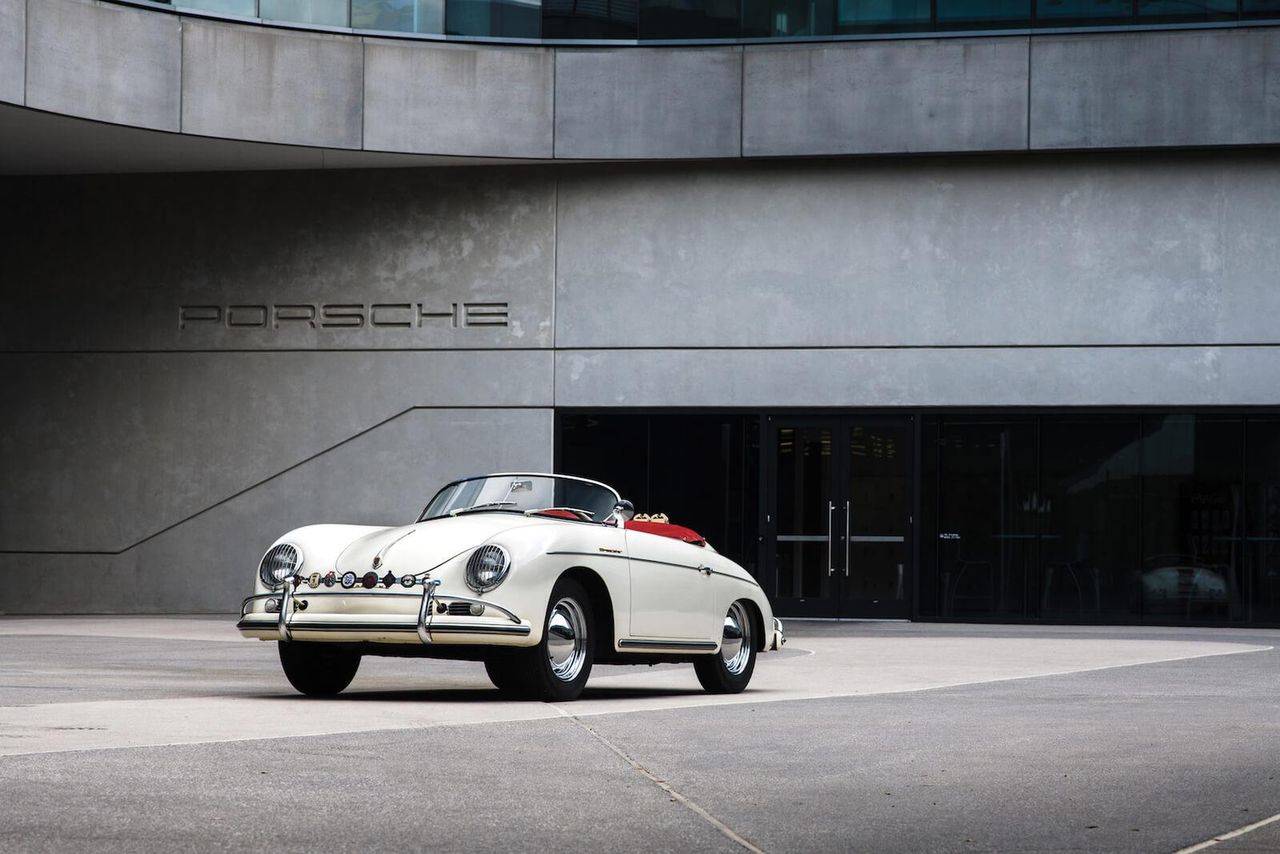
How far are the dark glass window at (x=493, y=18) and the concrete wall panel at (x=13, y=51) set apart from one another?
5.70 m

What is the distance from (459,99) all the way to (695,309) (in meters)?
4.16

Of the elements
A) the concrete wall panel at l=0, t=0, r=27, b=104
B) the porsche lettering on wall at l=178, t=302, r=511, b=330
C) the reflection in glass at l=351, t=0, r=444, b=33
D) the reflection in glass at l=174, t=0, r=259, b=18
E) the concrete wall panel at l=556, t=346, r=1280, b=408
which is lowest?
the concrete wall panel at l=556, t=346, r=1280, b=408

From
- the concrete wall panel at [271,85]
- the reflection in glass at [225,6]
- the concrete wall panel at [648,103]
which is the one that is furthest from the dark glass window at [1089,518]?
the reflection in glass at [225,6]

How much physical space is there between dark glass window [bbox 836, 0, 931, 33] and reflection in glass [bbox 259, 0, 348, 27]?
6534 millimetres

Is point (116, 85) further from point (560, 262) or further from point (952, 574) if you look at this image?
point (952, 574)

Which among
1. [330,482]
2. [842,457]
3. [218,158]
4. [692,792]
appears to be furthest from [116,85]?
[692,792]

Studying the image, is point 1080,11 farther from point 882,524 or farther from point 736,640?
point 736,640

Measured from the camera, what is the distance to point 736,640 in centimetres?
1220

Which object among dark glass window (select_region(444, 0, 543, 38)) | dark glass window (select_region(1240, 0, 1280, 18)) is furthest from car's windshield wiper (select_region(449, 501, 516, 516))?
dark glass window (select_region(1240, 0, 1280, 18))

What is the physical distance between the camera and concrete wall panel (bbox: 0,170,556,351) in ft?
84.1

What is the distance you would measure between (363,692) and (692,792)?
5.09 metres

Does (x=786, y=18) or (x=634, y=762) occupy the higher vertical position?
(x=786, y=18)

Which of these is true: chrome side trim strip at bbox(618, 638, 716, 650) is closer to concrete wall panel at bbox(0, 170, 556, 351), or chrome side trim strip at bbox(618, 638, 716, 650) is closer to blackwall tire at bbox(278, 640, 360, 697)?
blackwall tire at bbox(278, 640, 360, 697)

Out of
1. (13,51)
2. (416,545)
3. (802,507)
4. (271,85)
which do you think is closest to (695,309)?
(802,507)
